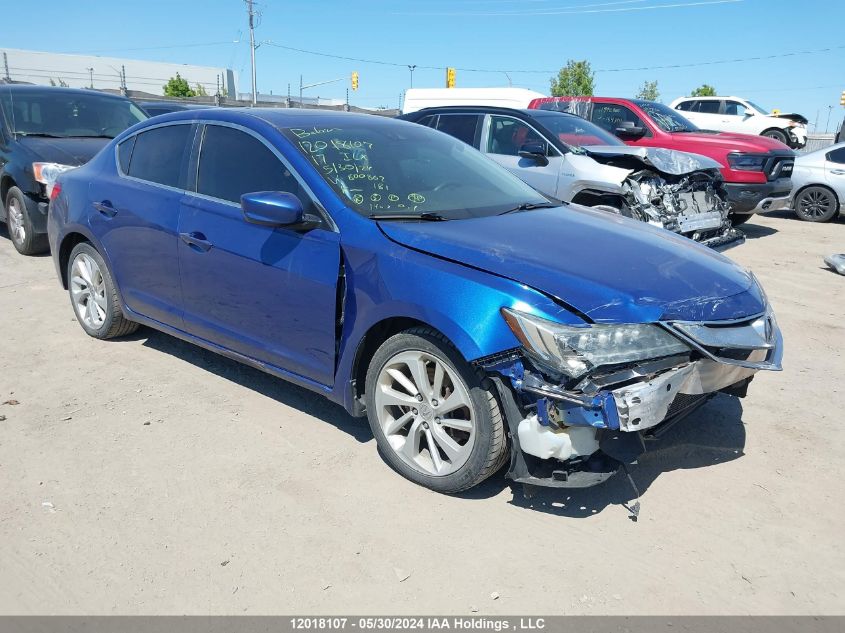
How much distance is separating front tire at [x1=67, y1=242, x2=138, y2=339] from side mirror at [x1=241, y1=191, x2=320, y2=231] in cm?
193

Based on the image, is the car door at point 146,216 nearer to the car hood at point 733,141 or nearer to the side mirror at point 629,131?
the side mirror at point 629,131

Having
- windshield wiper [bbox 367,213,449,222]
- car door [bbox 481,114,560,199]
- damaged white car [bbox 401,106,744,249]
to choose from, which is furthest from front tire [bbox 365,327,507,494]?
car door [bbox 481,114,560,199]

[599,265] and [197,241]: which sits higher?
[599,265]

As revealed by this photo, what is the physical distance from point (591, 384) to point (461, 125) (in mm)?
6635

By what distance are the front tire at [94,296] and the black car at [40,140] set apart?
258cm

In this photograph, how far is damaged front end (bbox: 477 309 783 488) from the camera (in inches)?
A: 109

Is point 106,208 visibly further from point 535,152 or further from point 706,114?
point 706,114

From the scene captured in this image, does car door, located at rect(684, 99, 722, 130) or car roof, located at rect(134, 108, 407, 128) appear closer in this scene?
car roof, located at rect(134, 108, 407, 128)

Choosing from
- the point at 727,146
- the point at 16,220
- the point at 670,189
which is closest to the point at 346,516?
the point at 670,189

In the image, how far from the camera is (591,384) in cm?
279

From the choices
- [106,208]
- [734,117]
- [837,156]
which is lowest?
[106,208]

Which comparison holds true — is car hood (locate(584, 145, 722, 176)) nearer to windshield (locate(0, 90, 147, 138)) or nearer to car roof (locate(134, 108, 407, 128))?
car roof (locate(134, 108, 407, 128))

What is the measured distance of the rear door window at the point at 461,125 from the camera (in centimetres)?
875

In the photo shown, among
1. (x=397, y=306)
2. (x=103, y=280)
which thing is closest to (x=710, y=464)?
(x=397, y=306)
